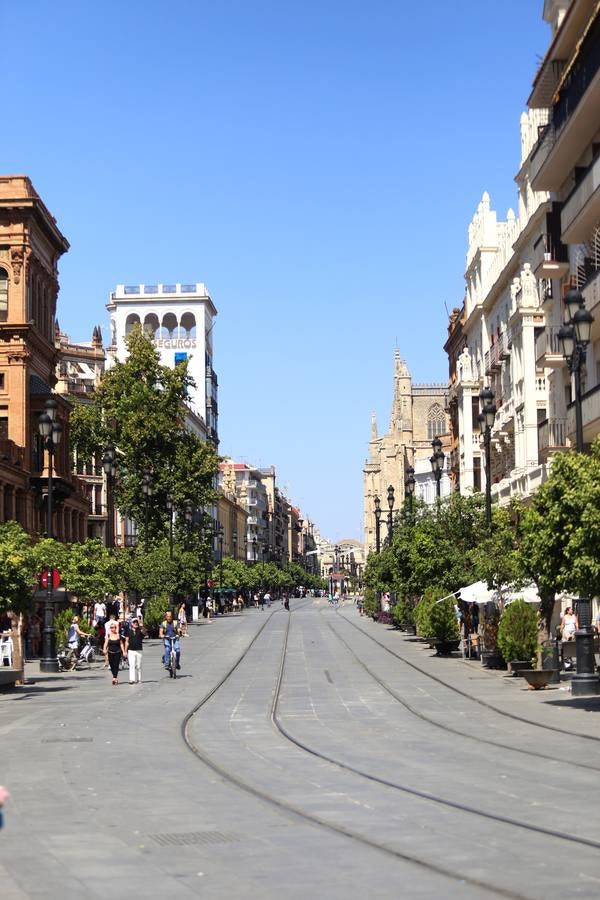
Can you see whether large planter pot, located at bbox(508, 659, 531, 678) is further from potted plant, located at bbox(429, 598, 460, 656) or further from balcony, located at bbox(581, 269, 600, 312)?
potted plant, located at bbox(429, 598, 460, 656)

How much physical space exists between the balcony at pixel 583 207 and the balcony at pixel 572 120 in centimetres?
77

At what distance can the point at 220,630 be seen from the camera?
7362cm

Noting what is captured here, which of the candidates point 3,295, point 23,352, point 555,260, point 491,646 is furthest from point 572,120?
point 3,295

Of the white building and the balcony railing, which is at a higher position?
the white building

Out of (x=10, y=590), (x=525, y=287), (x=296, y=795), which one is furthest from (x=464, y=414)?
(x=296, y=795)

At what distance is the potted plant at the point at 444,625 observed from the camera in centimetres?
4441

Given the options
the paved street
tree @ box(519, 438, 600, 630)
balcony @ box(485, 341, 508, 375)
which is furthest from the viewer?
balcony @ box(485, 341, 508, 375)

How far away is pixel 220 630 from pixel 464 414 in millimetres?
19699

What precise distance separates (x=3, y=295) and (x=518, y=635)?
125 feet

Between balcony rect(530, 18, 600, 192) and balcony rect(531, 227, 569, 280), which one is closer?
balcony rect(530, 18, 600, 192)

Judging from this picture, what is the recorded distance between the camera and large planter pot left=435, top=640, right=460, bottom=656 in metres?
45.0

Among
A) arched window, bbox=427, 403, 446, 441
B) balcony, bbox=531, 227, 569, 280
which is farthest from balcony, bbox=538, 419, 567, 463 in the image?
arched window, bbox=427, 403, 446, 441

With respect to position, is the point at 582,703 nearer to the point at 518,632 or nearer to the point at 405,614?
the point at 518,632

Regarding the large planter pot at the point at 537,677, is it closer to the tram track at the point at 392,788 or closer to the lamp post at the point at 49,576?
the tram track at the point at 392,788
